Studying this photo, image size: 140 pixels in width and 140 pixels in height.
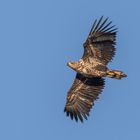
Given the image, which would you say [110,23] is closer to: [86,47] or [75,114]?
[86,47]

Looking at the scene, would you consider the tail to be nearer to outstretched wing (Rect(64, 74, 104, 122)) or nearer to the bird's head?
outstretched wing (Rect(64, 74, 104, 122))

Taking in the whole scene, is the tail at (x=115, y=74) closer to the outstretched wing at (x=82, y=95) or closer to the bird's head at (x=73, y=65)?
the outstretched wing at (x=82, y=95)

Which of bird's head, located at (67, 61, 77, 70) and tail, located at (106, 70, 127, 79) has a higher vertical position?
tail, located at (106, 70, 127, 79)

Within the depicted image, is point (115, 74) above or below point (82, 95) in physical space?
above

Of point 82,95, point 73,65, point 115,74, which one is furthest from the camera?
point 82,95

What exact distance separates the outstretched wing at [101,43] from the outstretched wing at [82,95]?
3.41 ft

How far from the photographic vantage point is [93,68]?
33.5m

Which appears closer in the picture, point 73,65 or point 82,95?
point 73,65

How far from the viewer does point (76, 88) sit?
3469 centimetres

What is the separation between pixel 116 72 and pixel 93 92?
1775 mm

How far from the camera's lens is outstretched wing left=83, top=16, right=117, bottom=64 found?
33125 mm

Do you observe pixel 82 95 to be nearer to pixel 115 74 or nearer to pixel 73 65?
pixel 73 65

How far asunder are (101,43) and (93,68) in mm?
1171

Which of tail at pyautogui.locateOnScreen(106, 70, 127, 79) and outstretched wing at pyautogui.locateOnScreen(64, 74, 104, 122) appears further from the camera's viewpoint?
outstretched wing at pyautogui.locateOnScreen(64, 74, 104, 122)
